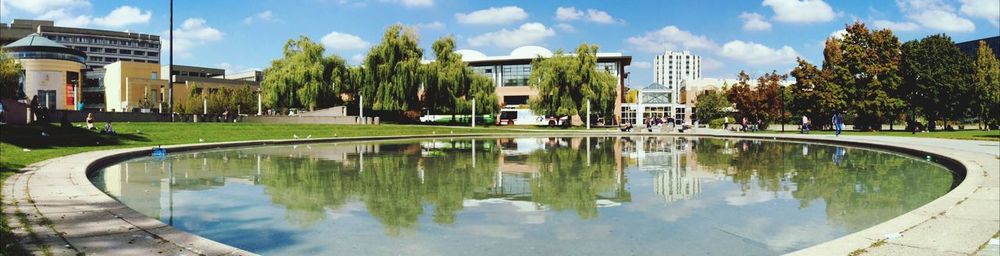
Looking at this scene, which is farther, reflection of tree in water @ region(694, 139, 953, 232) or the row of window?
the row of window

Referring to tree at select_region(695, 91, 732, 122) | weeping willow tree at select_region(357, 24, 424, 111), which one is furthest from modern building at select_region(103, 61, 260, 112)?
tree at select_region(695, 91, 732, 122)

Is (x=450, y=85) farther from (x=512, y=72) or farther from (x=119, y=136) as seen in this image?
(x=512, y=72)

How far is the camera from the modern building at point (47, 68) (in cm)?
9275

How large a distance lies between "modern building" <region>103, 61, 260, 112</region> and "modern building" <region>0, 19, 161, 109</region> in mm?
34547

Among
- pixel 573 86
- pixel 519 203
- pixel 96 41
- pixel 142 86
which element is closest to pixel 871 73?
pixel 573 86

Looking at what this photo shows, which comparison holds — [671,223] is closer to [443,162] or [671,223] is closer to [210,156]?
[443,162]

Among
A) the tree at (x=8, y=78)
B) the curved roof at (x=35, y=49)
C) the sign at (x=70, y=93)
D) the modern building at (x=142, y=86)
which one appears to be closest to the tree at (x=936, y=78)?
the tree at (x=8, y=78)

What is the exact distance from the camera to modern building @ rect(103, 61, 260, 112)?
98188 millimetres

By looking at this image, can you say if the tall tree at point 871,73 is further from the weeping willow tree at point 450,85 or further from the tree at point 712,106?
the weeping willow tree at point 450,85

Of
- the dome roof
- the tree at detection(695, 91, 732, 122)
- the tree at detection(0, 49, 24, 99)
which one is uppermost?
the dome roof

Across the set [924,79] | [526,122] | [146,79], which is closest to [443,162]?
[924,79]

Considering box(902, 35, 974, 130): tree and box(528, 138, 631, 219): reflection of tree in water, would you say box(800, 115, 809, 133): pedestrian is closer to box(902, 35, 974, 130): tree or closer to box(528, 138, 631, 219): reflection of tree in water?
box(902, 35, 974, 130): tree

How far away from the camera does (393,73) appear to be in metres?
50.8

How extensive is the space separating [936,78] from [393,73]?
42.2 m
